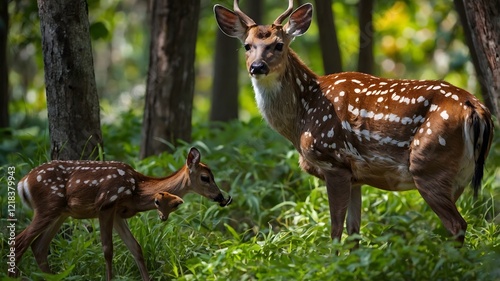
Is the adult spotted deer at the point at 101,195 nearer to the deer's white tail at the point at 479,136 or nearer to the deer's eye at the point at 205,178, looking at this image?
the deer's eye at the point at 205,178

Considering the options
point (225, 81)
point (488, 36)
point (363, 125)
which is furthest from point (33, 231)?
point (225, 81)

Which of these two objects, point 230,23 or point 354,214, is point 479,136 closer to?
point 354,214

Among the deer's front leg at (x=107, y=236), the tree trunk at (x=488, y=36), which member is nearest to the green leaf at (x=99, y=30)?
the deer's front leg at (x=107, y=236)

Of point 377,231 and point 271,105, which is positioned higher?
point 271,105

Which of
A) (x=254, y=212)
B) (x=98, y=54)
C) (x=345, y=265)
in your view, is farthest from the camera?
(x=98, y=54)

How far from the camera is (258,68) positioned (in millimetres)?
7039

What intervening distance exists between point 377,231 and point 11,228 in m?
3.03

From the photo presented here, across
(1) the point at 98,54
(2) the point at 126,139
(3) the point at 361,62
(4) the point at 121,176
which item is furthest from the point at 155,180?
(1) the point at 98,54

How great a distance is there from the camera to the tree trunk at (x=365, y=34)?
1140 cm

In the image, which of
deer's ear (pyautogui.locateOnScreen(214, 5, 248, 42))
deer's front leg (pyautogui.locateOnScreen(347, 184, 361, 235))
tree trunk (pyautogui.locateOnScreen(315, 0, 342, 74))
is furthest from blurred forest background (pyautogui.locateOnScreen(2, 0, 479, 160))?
deer's front leg (pyautogui.locateOnScreen(347, 184, 361, 235))

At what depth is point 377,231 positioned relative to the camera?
7664mm

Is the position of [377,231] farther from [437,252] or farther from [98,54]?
[98,54]

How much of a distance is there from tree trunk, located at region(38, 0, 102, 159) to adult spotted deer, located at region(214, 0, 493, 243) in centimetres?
120

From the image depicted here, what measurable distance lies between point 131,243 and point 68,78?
1.65 m
